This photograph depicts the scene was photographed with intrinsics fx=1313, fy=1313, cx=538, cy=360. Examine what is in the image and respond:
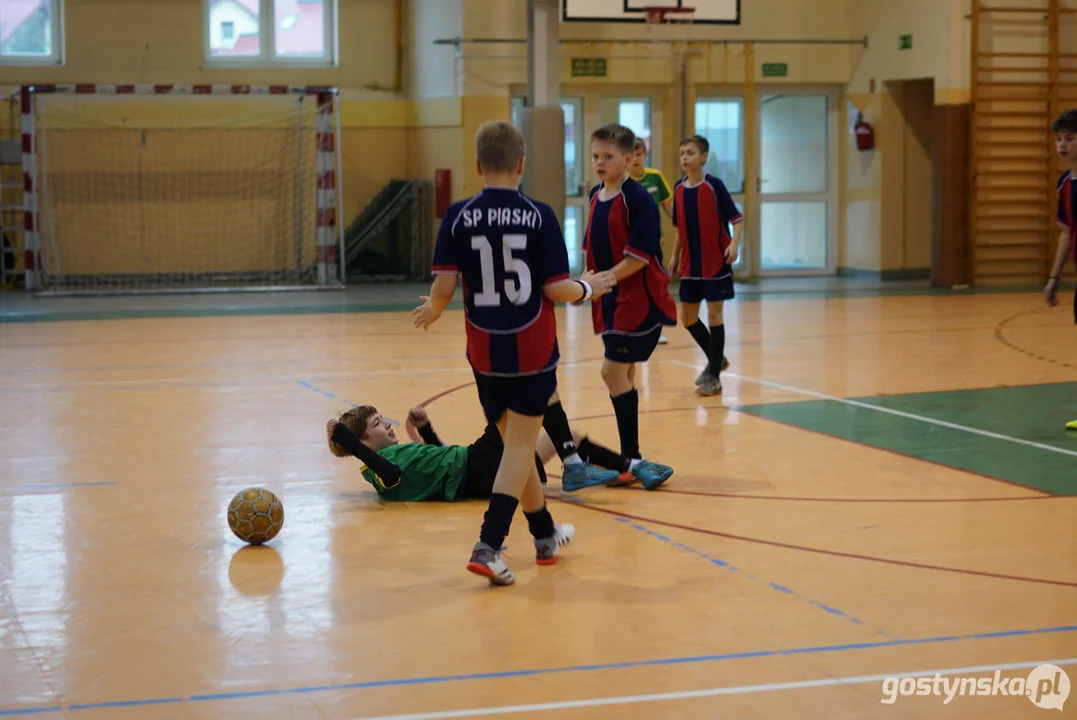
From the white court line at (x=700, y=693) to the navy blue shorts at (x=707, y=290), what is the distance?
580 centimetres

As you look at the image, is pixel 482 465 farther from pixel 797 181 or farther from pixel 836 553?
pixel 797 181

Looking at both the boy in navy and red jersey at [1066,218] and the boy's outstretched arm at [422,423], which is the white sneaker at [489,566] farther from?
the boy in navy and red jersey at [1066,218]

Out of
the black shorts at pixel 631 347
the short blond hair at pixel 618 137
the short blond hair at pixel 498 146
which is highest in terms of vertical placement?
the short blond hair at pixel 618 137

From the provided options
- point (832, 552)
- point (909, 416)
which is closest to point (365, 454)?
point (832, 552)

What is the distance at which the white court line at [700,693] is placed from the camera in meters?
3.37

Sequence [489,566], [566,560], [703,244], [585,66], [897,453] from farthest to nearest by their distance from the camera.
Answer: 1. [585,66]
2. [703,244]
3. [897,453]
4. [566,560]
5. [489,566]

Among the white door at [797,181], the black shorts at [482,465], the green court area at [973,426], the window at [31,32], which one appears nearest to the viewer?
the black shorts at [482,465]

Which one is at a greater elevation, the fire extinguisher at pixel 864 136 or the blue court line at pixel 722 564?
the fire extinguisher at pixel 864 136

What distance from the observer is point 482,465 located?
5797 millimetres

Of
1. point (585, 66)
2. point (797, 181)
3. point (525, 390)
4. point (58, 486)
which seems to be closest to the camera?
point (525, 390)

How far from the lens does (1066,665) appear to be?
3660mm

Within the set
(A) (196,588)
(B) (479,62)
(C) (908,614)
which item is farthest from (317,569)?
(B) (479,62)

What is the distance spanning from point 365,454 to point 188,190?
14.6 metres

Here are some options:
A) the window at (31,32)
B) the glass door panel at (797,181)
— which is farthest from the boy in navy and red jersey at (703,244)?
the window at (31,32)
